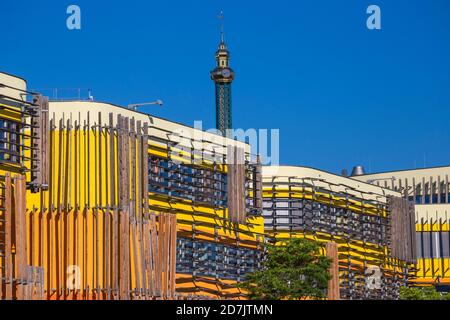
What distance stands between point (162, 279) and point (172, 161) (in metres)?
7.40

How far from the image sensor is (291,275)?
67875 mm

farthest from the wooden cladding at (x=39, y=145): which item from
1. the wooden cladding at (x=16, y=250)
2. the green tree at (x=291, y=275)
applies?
the green tree at (x=291, y=275)

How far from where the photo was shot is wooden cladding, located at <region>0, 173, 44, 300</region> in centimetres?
5069

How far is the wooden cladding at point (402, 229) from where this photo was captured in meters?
94.8

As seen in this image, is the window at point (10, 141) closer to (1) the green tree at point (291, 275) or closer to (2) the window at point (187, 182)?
(2) the window at point (187, 182)

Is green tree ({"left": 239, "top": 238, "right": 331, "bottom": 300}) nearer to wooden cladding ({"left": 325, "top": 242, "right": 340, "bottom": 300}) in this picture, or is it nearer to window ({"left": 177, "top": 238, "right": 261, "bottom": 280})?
window ({"left": 177, "top": 238, "right": 261, "bottom": 280})

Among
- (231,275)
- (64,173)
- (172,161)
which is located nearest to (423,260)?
(231,275)

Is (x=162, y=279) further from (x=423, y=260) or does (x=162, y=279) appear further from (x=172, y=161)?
(x=423, y=260)

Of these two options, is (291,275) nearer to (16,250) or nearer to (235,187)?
(235,187)

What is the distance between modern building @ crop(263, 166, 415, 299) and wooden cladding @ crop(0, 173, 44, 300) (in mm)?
25657

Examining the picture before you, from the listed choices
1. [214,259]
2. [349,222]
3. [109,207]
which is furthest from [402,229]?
[109,207]

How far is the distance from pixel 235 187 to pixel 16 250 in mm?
23940

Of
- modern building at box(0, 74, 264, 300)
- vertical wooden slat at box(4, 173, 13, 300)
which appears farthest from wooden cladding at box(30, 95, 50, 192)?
vertical wooden slat at box(4, 173, 13, 300)
